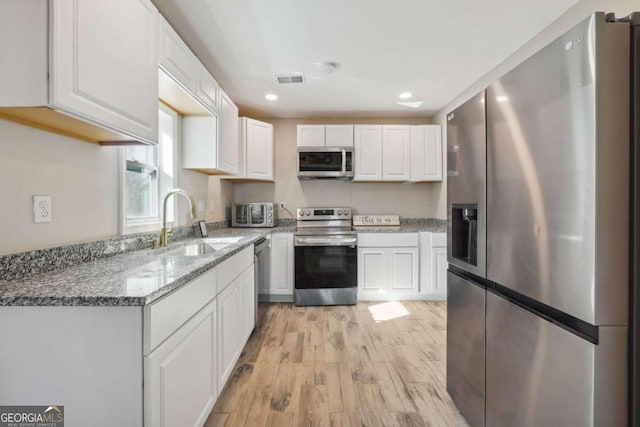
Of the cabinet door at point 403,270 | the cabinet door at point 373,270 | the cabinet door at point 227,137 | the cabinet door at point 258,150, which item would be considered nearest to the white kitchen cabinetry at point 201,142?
the cabinet door at point 227,137

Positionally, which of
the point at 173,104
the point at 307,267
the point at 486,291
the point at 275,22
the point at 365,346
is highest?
the point at 275,22

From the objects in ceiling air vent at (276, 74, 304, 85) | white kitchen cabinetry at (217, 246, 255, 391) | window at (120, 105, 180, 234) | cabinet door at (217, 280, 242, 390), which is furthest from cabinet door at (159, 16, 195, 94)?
cabinet door at (217, 280, 242, 390)

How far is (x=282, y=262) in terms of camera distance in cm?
341

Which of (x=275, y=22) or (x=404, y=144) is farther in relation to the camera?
(x=404, y=144)

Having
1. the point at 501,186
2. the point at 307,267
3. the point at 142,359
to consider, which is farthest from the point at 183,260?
the point at 307,267

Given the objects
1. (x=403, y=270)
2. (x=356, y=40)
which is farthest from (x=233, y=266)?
(x=403, y=270)

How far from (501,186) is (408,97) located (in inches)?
97.7

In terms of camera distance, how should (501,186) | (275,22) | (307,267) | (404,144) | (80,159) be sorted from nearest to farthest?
1. (501,186)
2. (80,159)
3. (275,22)
4. (307,267)
5. (404,144)

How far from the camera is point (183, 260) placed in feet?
4.97

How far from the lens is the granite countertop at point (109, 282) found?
2.94 feet

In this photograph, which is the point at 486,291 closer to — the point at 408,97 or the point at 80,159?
the point at 80,159

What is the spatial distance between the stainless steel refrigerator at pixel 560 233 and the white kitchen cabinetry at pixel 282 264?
2.31 metres

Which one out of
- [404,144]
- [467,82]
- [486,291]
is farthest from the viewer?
[404,144]

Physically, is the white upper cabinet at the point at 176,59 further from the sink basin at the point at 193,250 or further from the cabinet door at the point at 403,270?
the cabinet door at the point at 403,270
